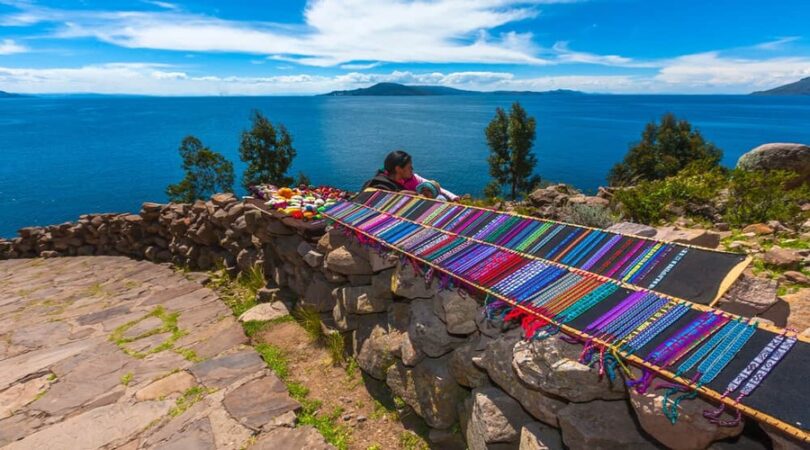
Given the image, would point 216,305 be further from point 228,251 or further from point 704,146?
point 704,146

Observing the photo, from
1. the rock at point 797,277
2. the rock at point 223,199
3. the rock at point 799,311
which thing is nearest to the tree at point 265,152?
the rock at point 223,199

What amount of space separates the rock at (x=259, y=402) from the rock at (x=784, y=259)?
5387 millimetres

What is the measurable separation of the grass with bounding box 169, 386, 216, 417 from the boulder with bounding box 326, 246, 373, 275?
1755 mm

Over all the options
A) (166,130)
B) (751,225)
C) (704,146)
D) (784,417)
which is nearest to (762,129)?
(704,146)

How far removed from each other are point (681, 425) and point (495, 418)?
1.15 m

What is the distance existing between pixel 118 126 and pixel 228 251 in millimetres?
140794

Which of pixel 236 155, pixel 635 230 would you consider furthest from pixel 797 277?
pixel 236 155

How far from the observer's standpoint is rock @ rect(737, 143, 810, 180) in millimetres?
12172

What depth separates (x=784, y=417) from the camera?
161 cm

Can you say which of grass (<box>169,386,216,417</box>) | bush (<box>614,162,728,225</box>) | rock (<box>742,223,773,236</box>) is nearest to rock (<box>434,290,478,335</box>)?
grass (<box>169,386,216,417</box>)

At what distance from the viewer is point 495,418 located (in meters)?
2.74

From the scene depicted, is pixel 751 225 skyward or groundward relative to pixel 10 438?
skyward

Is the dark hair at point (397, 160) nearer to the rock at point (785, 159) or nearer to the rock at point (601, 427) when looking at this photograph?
the rock at point (601, 427)

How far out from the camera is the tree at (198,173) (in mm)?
35312
